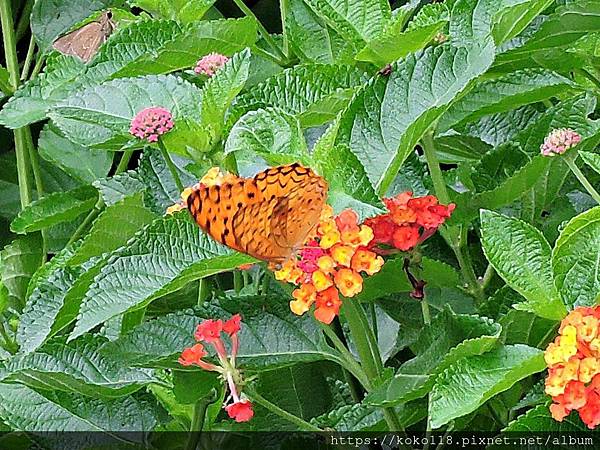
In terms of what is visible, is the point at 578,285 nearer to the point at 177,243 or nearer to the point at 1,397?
the point at 177,243

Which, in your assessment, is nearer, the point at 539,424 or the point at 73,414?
the point at 539,424

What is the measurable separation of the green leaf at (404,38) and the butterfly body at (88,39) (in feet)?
1.40

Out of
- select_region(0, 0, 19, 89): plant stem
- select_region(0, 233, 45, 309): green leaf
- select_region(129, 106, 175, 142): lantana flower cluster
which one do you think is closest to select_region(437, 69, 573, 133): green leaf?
select_region(129, 106, 175, 142): lantana flower cluster

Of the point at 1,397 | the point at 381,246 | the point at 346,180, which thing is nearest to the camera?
the point at 346,180

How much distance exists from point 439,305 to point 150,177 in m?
0.27

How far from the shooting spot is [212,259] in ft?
1.91

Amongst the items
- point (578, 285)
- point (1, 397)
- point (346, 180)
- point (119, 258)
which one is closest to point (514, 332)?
point (578, 285)

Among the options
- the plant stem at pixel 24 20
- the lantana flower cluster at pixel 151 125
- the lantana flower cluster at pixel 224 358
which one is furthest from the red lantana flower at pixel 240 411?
the plant stem at pixel 24 20

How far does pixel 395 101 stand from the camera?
0.65 metres

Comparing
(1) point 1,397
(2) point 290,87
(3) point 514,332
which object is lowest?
(1) point 1,397

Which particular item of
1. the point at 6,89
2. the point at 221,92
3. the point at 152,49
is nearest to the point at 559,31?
the point at 221,92

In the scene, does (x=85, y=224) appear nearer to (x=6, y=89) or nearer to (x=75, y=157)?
(x=75, y=157)

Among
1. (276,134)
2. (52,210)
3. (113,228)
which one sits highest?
(276,134)

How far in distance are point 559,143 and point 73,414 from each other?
1.49 feet
